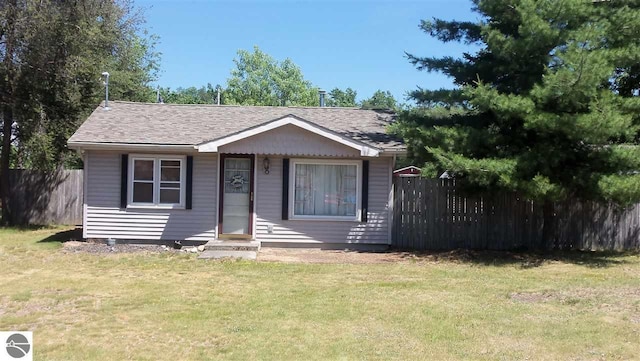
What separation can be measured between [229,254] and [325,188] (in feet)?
9.76

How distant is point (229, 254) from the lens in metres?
12.1

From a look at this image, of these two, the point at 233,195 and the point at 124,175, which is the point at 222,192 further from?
the point at 124,175

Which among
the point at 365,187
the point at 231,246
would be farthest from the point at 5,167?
the point at 365,187

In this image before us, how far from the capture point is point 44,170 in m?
18.8

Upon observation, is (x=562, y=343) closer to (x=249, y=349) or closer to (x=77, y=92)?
(x=249, y=349)

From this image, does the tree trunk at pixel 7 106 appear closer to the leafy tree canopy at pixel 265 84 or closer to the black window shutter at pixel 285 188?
the black window shutter at pixel 285 188

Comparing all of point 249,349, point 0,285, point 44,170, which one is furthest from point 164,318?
point 44,170

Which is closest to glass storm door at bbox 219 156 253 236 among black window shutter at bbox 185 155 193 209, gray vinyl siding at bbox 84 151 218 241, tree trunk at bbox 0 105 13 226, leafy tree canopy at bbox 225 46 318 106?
gray vinyl siding at bbox 84 151 218 241

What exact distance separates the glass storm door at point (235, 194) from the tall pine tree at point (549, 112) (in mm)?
3956

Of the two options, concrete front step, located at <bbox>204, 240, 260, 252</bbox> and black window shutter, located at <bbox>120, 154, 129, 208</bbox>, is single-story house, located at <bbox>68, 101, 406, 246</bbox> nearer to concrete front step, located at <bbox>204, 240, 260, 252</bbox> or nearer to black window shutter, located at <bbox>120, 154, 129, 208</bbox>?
black window shutter, located at <bbox>120, 154, 129, 208</bbox>

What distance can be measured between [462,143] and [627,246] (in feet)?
19.5

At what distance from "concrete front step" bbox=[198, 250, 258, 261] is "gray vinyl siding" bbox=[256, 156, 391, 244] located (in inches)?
48.6

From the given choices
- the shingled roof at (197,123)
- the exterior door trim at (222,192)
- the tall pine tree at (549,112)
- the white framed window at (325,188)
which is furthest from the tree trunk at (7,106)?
the tall pine tree at (549,112)

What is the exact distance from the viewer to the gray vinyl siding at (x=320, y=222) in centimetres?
1348
